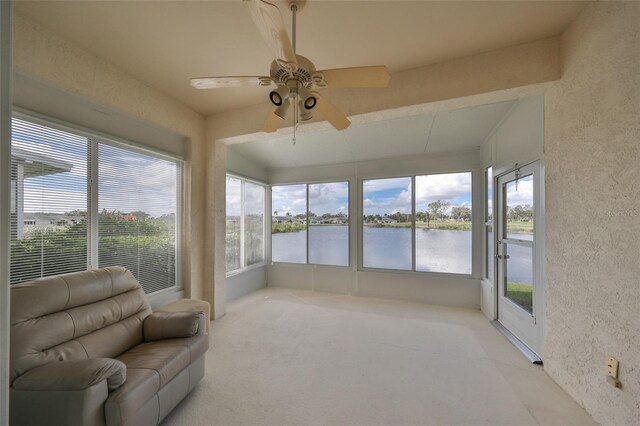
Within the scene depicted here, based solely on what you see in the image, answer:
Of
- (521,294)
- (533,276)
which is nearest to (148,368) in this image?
(533,276)

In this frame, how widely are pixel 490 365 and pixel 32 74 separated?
4.57 metres

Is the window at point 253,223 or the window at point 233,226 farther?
the window at point 253,223

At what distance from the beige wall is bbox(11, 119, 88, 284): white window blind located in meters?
0.43

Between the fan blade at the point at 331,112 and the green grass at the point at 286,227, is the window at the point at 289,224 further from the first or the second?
the fan blade at the point at 331,112

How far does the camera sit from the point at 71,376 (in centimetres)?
134

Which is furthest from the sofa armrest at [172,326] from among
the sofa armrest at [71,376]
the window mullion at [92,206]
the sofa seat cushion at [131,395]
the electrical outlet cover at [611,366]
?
the electrical outlet cover at [611,366]

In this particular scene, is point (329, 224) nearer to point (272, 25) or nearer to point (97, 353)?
point (97, 353)

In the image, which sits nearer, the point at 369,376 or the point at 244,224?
the point at 369,376

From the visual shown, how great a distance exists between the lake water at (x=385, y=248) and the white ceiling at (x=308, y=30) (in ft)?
8.97

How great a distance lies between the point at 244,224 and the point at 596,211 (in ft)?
14.6

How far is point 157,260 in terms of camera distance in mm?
2973

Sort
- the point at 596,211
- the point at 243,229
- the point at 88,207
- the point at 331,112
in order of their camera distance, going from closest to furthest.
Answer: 1. the point at 596,211
2. the point at 331,112
3. the point at 88,207
4. the point at 243,229

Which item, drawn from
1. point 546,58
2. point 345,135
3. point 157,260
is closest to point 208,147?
point 157,260

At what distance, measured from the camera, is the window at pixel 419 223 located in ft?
13.1
